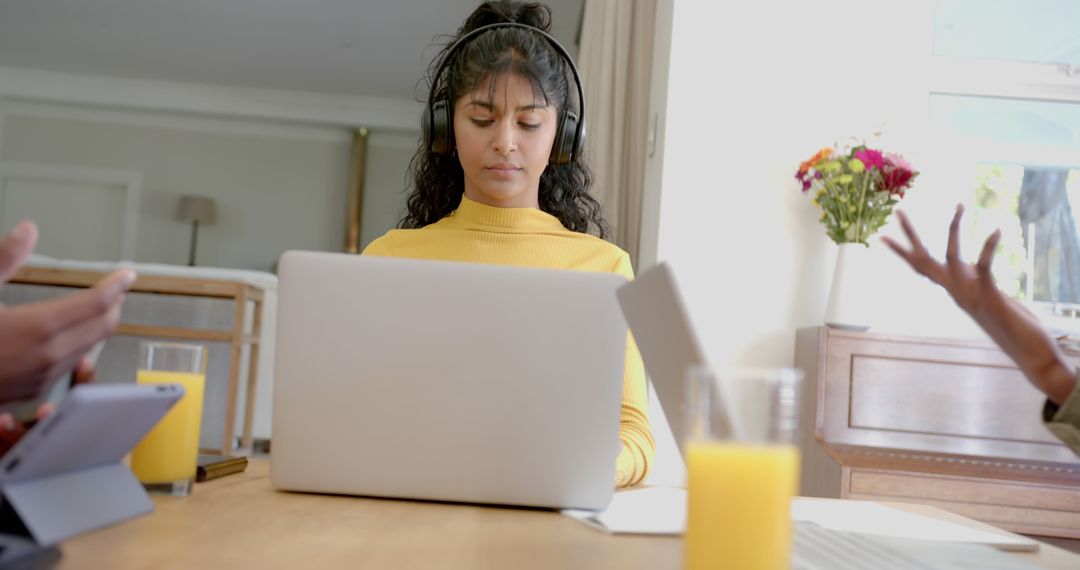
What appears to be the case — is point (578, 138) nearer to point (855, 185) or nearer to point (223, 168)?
point (855, 185)

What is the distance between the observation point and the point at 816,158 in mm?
2578

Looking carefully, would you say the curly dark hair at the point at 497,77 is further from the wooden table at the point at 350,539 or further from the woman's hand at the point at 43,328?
the woman's hand at the point at 43,328

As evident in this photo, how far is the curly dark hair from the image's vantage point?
155 centimetres

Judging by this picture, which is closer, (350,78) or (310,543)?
(310,543)

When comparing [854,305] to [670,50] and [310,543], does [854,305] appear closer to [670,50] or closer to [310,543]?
[670,50]

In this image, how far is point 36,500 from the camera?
2.06ft

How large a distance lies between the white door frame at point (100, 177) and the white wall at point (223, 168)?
50 mm

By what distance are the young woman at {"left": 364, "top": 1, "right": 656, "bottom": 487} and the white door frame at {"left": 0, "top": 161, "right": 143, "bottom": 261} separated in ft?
24.6

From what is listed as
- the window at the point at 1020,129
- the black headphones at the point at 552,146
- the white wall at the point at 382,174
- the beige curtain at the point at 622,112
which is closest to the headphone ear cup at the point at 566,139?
the black headphones at the point at 552,146

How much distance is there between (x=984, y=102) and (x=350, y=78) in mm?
5636

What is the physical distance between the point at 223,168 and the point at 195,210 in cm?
51

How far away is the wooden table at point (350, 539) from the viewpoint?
26.1 inches

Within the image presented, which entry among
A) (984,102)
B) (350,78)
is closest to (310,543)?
(984,102)

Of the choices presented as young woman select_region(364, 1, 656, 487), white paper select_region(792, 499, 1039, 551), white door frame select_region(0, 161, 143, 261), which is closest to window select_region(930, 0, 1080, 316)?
young woman select_region(364, 1, 656, 487)
